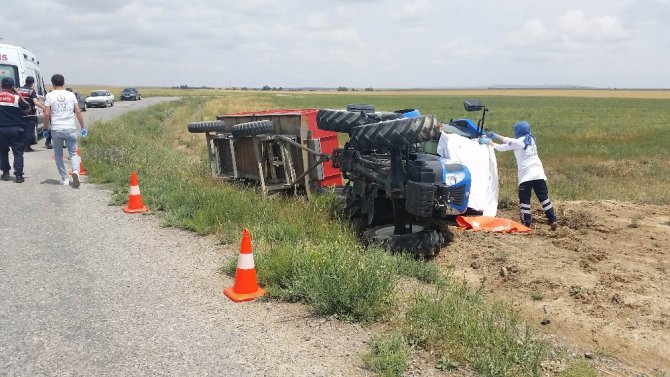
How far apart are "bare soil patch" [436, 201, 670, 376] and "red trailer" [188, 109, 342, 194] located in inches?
102

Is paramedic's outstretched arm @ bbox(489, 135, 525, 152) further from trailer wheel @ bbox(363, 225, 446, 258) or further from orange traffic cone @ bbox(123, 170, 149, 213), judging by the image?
orange traffic cone @ bbox(123, 170, 149, 213)

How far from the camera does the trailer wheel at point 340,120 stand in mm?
6606

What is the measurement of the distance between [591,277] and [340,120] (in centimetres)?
333

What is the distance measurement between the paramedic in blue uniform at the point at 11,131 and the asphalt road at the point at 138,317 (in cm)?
365

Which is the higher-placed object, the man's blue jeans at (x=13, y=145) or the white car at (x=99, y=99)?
the white car at (x=99, y=99)

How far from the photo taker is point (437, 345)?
3689 millimetres

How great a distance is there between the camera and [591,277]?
A: 584 cm

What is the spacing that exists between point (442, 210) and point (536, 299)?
1.38m

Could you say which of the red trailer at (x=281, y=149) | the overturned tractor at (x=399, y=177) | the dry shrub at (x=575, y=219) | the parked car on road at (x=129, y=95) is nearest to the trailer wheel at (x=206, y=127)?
the red trailer at (x=281, y=149)

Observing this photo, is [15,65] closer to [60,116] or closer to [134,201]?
[60,116]

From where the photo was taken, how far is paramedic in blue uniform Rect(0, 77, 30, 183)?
9.78 metres

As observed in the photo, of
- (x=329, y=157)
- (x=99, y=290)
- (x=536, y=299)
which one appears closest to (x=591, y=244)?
(x=536, y=299)

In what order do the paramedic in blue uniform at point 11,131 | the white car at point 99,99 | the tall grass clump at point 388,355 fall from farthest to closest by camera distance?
the white car at point 99,99, the paramedic in blue uniform at point 11,131, the tall grass clump at point 388,355

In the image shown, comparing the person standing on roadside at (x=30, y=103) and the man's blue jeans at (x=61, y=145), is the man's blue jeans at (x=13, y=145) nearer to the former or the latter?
Answer: the man's blue jeans at (x=61, y=145)
